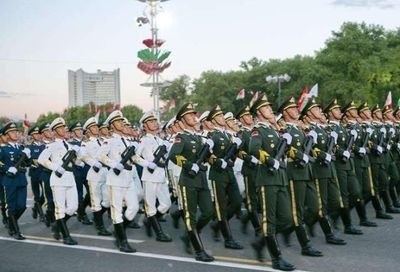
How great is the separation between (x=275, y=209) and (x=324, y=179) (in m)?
1.38

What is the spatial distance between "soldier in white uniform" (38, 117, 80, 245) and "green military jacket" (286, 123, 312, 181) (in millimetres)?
3470

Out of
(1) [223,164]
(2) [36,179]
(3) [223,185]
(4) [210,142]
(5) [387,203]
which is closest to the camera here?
(4) [210,142]

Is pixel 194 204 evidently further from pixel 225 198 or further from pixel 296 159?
pixel 296 159

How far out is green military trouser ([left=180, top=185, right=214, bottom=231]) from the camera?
7.05 meters

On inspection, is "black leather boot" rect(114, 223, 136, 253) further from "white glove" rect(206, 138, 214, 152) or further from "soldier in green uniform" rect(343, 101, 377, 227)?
"soldier in green uniform" rect(343, 101, 377, 227)

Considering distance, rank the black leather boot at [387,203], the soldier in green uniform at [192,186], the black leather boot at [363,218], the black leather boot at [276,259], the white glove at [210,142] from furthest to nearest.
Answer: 1. the black leather boot at [387,203]
2. the black leather boot at [363,218]
3. the white glove at [210,142]
4. the soldier in green uniform at [192,186]
5. the black leather boot at [276,259]

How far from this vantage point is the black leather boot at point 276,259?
6387 mm

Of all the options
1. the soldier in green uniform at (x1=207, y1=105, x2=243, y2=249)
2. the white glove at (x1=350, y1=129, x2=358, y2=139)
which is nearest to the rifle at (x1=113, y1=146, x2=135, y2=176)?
the soldier in green uniform at (x1=207, y1=105, x2=243, y2=249)

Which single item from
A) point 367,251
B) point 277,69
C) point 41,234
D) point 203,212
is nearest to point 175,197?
point 41,234

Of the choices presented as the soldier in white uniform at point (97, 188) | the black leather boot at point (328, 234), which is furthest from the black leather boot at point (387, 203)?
the soldier in white uniform at point (97, 188)

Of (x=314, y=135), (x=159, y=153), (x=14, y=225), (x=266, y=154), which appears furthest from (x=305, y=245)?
(x=14, y=225)

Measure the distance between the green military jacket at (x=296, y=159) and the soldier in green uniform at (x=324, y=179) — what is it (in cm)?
51

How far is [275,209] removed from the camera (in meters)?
6.54

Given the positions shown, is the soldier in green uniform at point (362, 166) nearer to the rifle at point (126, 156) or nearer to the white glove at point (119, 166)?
the rifle at point (126, 156)
